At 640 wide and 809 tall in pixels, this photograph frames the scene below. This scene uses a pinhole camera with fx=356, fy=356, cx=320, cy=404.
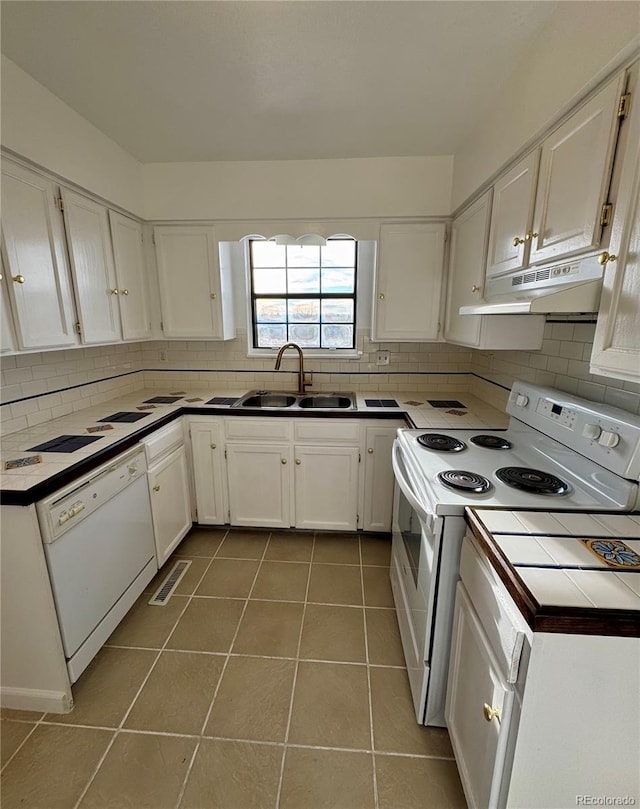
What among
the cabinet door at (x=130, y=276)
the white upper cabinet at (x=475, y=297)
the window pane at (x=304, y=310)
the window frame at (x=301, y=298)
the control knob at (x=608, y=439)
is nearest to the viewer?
the control knob at (x=608, y=439)

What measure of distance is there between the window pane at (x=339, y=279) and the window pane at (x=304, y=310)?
6.2 inches

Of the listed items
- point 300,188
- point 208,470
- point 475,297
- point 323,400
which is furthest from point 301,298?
point 208,470

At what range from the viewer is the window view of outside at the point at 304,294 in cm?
294

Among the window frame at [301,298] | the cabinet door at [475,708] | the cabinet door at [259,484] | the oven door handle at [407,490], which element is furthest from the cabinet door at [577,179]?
the cabinet door at [259,484]

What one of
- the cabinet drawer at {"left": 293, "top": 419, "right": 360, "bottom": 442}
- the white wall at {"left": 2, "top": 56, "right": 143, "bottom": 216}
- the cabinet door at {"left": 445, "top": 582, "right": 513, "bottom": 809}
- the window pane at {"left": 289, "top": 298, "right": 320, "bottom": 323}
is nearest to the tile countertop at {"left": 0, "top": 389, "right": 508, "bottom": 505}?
the cabinet drawer at {"left": 293, "top": 419, "right": 360, "bottom": 442}

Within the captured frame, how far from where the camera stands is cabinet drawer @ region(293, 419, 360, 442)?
7.61 feet

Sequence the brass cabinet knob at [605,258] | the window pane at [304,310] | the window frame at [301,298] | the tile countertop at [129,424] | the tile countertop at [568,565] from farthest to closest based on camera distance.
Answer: the window pane at [304,310], the window frame at [301,298], the tile countertop at [129,424], the brass cabinet knob at [605,258], the tile countertop at [568,565]

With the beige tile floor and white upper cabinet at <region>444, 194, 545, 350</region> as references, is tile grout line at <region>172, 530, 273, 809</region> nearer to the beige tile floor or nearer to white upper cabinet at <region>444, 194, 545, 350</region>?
the beige tile floor

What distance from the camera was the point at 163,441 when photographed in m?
2.13

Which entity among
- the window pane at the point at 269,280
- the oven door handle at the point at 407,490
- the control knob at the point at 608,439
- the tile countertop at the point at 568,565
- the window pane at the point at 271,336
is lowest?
the oven door handle at the point at 407,490

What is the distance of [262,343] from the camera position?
3.06m

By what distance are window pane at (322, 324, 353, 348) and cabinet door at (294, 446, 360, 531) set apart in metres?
1.04

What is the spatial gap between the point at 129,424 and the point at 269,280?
1.65m

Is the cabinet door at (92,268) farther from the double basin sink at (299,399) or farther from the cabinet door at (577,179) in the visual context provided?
the cabinet door at (577,179)
